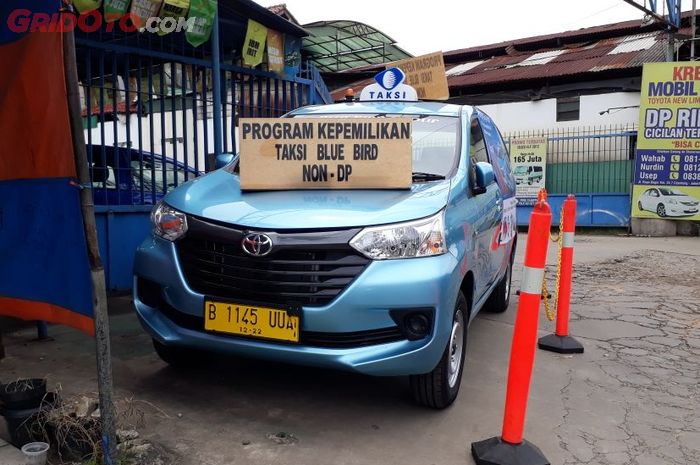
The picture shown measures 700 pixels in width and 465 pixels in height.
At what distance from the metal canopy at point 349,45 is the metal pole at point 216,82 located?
910 cm

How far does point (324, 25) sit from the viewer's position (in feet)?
51.5

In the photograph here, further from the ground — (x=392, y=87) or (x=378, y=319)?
(x=392, y=87)

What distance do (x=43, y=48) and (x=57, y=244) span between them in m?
0.79

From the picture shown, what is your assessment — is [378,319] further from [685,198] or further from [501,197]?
[685,198]

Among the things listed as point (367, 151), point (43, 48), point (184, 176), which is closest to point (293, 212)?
point (367, 151)

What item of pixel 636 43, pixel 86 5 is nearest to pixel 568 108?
pixel 636 43

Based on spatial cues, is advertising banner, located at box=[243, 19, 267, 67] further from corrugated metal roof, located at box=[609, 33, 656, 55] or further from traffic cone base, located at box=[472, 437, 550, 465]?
corrugated metal roof, located at box=[609, 33, 656, 55]

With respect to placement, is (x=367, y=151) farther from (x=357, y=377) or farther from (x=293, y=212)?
(x=357, y=377)

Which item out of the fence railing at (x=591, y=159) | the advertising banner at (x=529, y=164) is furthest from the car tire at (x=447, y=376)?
the advertising banner at (x=529, y=164)

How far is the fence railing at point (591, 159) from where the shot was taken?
1312cm

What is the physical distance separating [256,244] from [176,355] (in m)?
1.22

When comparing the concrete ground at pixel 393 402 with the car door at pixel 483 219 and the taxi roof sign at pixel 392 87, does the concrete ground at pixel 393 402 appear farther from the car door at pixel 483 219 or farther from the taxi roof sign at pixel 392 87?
the taxi roof sign at pixel 392 87

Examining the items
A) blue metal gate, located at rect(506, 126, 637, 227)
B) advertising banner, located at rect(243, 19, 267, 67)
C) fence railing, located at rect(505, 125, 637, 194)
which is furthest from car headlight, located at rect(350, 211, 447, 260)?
fence railing, located at rect(505, 125, 637, 194)

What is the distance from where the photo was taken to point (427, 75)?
694 cm
